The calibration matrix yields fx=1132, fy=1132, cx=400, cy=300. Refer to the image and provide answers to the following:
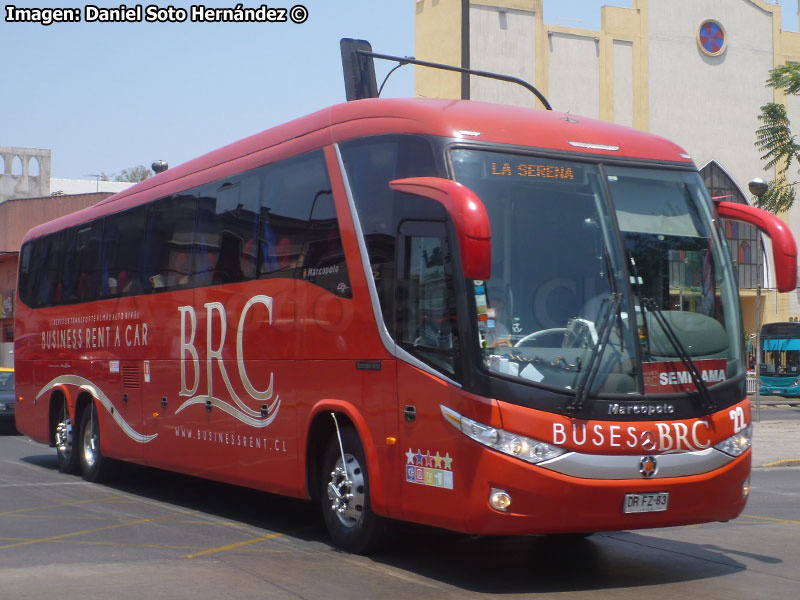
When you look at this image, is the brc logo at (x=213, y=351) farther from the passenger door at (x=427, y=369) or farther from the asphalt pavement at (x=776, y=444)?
the asphalt pavement at (x=776, y=444)

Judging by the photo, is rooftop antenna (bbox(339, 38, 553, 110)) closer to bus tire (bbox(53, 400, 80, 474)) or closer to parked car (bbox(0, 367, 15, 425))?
Answer: bus tire (bbox(53, 400, 80, 474))

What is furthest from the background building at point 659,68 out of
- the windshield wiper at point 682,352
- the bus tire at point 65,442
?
the windshield wiper at point 682,352

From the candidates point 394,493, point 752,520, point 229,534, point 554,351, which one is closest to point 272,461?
point 229,534

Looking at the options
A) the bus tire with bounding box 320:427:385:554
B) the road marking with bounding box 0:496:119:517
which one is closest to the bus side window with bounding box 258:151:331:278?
the bus tire with bounding box 320:427:385:554

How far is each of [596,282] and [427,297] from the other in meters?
1.20

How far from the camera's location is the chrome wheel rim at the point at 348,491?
8.93 m

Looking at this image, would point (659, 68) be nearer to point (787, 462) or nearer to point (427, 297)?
point (787, 462)

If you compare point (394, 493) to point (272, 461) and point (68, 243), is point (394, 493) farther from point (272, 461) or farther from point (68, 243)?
point (68, 243)

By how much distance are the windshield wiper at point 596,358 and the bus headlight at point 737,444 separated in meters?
1.14

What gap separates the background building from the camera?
52.9 metres

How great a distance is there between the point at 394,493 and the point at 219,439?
3520 millimetres

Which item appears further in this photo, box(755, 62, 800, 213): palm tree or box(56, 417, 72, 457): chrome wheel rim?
box(755, 62, 800, 213): palm tree

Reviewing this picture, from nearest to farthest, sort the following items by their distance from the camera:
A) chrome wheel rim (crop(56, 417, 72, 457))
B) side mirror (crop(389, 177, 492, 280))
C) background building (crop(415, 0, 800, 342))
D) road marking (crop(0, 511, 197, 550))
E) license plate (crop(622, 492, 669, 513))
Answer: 1. side mirror (crop(389, 177, 492, 280))
2. license plate (crop(622, 492, 669, 513))
3. road marking (crop(0, 511, 197, 550))
4. chrome wheel rim (crop(56, 417, 72, 457))
5. background building (crop(415, 0, 800, 342))

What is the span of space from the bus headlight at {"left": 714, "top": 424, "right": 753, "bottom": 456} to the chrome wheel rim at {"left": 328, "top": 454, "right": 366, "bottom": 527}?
2.73 meters
